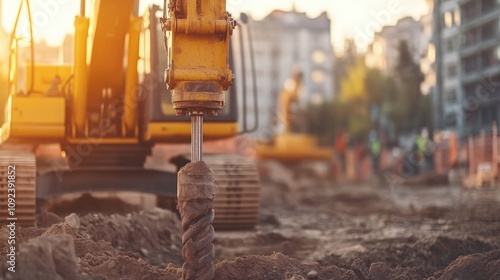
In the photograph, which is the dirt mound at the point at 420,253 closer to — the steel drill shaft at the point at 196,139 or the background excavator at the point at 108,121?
the background excavator at the point at 108,121

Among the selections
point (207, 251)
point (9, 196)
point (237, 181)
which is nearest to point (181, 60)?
point (207, 251)

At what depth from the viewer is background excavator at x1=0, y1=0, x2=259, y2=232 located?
10.0 m

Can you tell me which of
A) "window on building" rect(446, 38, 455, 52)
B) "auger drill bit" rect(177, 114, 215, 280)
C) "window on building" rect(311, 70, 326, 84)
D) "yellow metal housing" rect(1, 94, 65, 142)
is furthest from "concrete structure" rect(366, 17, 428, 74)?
"auger drill bit" rect(177, 114, 215, 280)

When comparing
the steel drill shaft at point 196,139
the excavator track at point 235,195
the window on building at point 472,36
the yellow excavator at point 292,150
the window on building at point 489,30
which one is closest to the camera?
the steel drill shaft at point 196,139

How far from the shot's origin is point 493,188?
23141 mm

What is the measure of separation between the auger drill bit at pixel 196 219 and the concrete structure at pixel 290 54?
309 ft

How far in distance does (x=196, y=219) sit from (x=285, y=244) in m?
4.71

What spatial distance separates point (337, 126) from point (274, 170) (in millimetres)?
41628

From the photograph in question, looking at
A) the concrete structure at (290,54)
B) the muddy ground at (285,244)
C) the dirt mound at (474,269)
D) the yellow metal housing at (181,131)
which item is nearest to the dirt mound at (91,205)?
the muddy ground at (285,244)

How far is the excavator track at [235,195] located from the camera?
1102cm

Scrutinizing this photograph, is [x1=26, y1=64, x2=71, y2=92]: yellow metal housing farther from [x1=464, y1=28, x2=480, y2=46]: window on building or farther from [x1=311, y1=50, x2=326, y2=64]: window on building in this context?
[x1=311, y1=50, x2=326, y2=64]: window on building

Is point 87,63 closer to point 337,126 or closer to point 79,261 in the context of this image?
point 79,261

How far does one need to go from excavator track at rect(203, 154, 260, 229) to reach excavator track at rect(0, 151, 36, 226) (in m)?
2.35

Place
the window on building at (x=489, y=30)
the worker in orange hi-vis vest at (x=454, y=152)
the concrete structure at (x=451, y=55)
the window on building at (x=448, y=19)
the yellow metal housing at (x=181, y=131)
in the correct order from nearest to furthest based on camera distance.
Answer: the yellow metal housing at (x=181, y=131) → the worker in orange hi-vis vest at (x=454, y=152) → the window on building at (x=489, y=30) → the concrete structure at (x=451, y=55) → the window on building at (x=448, y=19)
